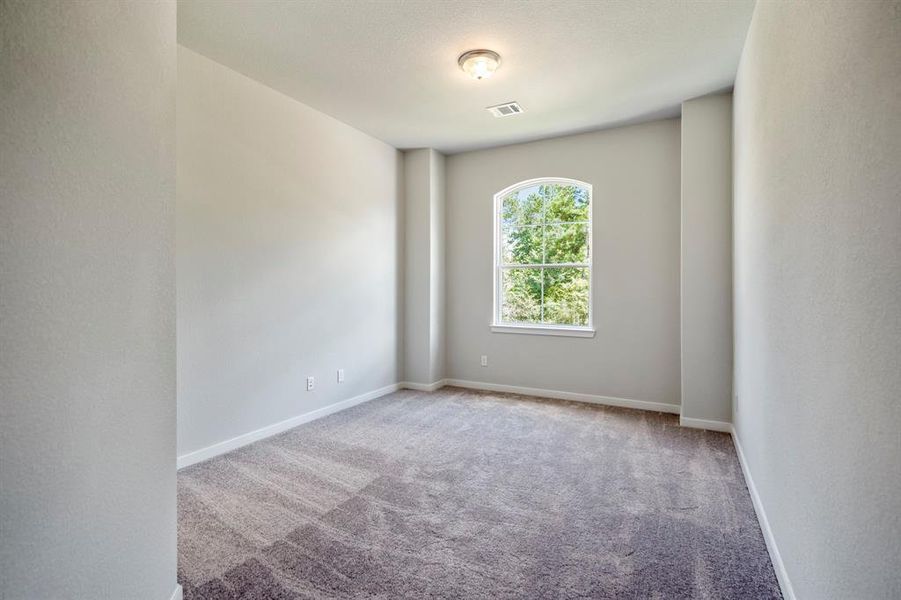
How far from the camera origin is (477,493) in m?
2.63

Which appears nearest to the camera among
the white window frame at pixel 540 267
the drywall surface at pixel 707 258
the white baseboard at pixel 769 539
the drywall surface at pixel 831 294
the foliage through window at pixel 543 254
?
the drywall surface at pixel 831 294

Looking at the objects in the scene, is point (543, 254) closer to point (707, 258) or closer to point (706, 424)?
point (707, 258)

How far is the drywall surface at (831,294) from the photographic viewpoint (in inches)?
38.4

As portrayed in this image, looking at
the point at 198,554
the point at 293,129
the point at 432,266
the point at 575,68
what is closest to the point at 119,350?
the point at 198,554

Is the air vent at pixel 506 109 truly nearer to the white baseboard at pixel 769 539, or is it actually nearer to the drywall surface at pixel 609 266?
the drywall surface at pixel 609 266

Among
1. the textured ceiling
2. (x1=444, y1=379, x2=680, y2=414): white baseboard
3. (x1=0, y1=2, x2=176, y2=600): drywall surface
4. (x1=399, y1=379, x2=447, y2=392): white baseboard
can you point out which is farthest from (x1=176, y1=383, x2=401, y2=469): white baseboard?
the textured ceiling

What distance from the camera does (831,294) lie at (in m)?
1.32

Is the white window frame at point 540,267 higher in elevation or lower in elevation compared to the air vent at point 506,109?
lower

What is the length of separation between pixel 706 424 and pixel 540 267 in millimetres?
2214

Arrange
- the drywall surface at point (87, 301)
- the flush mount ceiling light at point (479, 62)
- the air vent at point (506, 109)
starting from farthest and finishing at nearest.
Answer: the air vent at point (506, 109)
the flush mount ceiling light at point (479, 62)
the drywall surface at point (87, 301)

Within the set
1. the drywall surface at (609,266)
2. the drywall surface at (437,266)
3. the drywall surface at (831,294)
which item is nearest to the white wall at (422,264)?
the drywall surface at (437,266)

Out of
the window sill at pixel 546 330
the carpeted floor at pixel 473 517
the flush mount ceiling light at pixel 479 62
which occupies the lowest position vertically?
the carpeted floor at pixel 473 517

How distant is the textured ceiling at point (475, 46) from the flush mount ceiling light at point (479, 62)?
0.06 m

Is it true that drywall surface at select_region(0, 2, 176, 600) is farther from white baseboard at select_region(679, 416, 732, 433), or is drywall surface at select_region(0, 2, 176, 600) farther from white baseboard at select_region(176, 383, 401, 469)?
white baseboard at select_region(679, 416, 732, 433)
